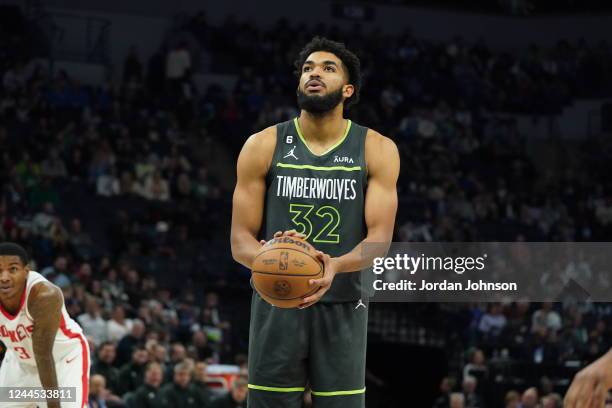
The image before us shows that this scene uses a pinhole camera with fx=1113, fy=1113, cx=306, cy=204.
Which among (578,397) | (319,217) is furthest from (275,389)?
(578,397)

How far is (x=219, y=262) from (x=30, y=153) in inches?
147

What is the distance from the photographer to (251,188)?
6.15 metres

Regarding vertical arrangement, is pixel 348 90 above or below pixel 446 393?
above

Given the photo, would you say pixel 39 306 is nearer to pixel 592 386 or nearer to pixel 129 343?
pixel 592 386

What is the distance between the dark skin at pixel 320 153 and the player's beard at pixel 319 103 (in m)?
0.03

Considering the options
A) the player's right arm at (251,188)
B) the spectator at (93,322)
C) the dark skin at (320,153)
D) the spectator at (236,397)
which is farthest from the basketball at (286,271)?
the spectator at (93,322)

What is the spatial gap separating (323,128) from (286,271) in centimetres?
105

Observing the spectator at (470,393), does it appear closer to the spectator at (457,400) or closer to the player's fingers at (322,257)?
the spectator at (457,400)

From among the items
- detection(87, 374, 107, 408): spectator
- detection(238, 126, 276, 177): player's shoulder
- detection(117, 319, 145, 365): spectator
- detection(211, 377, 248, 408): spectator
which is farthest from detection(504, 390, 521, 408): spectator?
detection(238, 126, 276, 177): player's shoulder

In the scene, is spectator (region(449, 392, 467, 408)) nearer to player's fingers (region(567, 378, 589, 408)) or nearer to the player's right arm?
the player's right arm

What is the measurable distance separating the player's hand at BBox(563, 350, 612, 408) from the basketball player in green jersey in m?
2.20

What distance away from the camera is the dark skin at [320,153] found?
6.05 meters

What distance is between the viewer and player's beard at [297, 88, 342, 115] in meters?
6.12

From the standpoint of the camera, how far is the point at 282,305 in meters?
5.65
